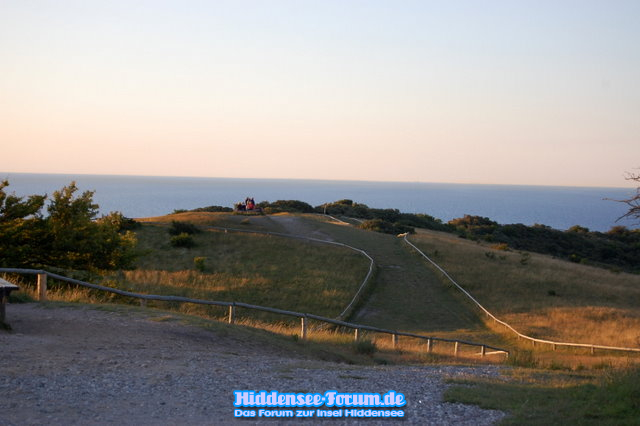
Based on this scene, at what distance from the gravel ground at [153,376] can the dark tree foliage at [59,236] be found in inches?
322

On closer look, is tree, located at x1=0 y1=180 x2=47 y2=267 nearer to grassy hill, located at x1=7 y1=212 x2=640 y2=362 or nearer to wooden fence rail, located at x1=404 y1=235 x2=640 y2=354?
grassy hill, located at x1=7 y1=212 x2=640 y2=362

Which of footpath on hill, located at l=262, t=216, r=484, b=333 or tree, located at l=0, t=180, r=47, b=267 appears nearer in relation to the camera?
tree, located at l=0, t=180, r=47, b=267

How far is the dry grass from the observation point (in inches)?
957

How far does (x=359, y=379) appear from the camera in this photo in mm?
8320

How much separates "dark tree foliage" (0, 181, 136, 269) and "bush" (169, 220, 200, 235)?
1810cm

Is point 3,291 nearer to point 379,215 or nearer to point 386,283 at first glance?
point 386,283

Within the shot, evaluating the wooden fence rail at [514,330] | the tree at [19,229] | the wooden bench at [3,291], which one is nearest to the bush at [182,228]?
the wooden fence rail at [514,330]

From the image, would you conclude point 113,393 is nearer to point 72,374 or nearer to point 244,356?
point 72,374

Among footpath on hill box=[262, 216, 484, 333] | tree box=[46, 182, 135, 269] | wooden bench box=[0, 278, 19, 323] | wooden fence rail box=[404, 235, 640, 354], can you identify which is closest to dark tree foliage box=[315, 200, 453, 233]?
footpath on hill box=[262, 216, 484, 333]

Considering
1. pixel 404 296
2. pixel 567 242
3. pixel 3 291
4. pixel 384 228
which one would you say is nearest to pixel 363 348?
pixel 3 291

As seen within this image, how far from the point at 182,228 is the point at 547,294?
21.9m

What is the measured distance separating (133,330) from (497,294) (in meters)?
23.9

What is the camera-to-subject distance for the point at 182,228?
39969mm

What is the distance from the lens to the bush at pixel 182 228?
39.7m
